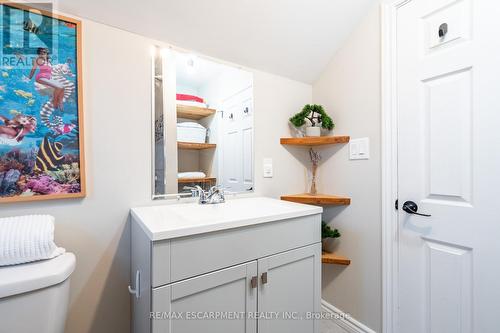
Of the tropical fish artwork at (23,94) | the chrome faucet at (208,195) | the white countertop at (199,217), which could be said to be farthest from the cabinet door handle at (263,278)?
the tropical fish artwork at (23,94)

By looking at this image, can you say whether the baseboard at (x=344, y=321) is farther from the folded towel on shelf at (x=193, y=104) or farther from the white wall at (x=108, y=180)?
the folded towel on shelf at (x=193, y=104)

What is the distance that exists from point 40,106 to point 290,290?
1.36 metres

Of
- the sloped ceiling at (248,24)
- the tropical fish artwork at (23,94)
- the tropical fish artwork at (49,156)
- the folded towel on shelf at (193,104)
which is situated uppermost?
the sloped ceiling at (248,24)

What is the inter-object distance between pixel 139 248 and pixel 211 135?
71 cm

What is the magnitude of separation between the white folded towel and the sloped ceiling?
2.90 ft

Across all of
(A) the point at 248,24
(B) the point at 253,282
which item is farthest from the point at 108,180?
(A) the point at 248,24

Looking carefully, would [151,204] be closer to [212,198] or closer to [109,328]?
[212,198]

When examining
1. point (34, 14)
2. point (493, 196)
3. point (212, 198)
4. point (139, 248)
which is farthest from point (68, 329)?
point (493, 196)

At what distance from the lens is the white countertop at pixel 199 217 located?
773 mm

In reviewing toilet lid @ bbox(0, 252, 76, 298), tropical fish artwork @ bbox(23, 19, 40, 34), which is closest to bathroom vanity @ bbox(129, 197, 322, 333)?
toilet lid @ bbox(0, 252, 76, 298)

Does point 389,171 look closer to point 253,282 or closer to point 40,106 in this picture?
point 253,282

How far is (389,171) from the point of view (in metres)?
1.26

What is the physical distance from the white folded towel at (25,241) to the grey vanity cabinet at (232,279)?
283 mm

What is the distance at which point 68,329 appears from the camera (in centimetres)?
98
